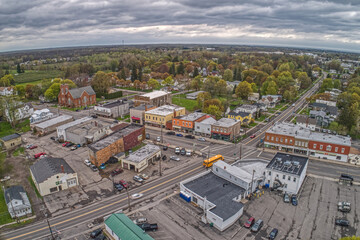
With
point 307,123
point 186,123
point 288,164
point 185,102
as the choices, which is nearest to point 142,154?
point 186,123

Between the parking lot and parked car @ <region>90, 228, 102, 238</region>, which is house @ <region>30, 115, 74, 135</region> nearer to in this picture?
parked car @ <region>90, 228, 102, 238</region>

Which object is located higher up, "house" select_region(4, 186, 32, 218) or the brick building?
the brick building

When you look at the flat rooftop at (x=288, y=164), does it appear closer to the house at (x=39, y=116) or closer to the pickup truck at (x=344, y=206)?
the pickup truck at (x=344, y=206)

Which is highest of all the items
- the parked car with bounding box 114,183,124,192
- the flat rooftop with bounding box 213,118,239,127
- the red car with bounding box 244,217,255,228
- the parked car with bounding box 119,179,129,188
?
the flat rooftop with bounding box 213,118,239,127

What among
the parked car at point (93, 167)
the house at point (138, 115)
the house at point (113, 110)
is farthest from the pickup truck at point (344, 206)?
the house at point (113, 110)

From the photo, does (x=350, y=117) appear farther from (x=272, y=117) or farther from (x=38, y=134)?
(x=38, y=134)

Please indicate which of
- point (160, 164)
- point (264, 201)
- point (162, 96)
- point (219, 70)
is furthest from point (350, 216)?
point (219, 70)

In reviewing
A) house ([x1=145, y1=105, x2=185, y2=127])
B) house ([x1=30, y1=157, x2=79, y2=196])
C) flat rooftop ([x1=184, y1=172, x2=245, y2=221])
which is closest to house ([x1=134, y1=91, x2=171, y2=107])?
house ([x1=145, y1=105, x2=185, y2=127])
